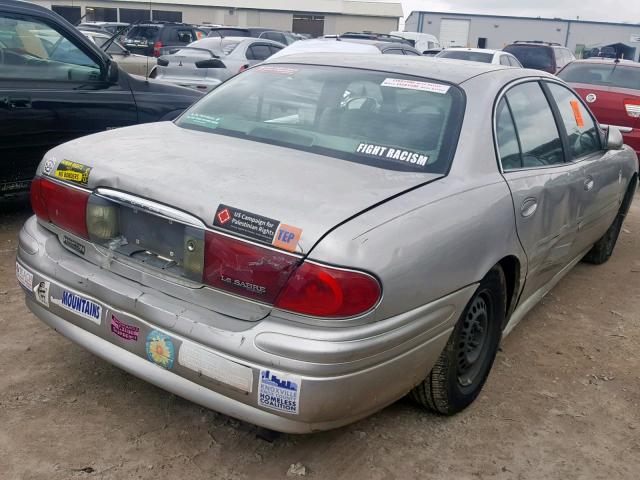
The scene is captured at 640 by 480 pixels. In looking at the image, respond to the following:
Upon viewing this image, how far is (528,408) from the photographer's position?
3.12 meters

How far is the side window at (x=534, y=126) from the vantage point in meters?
3.29

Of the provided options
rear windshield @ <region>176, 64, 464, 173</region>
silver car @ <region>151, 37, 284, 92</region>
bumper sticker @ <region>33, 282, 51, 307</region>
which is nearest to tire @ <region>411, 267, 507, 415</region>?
rear windshield @ <region>176, 64, 464, 173</region>

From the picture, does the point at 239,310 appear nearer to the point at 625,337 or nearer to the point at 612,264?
the point at 625,337

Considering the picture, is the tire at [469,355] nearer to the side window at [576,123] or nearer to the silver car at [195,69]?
the side window at [576,123]

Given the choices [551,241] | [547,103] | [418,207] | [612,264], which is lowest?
[612,264]

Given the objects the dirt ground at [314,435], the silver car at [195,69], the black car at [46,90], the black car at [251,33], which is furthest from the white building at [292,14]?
the dirt ground at [314,435]

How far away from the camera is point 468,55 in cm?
1378

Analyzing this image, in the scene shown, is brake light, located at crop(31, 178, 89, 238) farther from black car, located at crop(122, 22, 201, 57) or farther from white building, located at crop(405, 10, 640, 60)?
white building, located at crop(405, 10, 640, 60)

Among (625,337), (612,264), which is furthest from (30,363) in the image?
(612,264)

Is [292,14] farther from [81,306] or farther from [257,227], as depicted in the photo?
[257,227]

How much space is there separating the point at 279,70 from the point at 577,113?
194 centimetres

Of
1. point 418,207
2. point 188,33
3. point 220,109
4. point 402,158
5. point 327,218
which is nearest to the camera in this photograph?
point 327,218

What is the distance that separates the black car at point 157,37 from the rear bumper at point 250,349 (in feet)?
55.6

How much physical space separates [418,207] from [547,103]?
1724 mm
